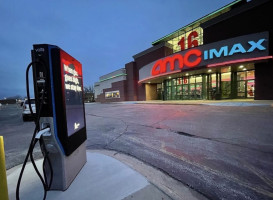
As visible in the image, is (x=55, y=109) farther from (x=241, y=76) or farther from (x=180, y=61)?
(x=241, y=76)

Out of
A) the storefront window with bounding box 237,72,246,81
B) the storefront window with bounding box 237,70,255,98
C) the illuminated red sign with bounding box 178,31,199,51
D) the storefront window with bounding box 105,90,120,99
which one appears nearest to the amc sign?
the storefront window with bounding box 237,70,255,98

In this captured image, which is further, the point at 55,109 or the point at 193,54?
the point at 193,54

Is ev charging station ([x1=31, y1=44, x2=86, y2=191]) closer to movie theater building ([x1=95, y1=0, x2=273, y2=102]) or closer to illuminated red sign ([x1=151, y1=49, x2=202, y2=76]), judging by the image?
movie theater building ([x1=95, y1=0, x2=273, y2=102])

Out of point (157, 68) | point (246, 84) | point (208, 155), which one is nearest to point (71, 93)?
point (208, 155)

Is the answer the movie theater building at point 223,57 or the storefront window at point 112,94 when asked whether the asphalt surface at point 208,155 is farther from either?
the storefront window at point 112,94

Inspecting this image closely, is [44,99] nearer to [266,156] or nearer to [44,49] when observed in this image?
[44,49]

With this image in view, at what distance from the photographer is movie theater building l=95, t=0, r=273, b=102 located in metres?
14.0

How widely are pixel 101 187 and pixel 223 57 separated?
1737cm

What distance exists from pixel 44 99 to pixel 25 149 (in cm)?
322

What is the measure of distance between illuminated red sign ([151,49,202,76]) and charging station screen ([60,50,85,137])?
16689 mm

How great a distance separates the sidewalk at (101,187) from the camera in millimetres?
1829

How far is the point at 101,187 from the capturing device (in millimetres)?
2018

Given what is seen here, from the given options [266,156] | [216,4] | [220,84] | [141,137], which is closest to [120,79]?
[220,84]

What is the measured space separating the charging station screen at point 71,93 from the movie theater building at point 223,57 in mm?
16453
